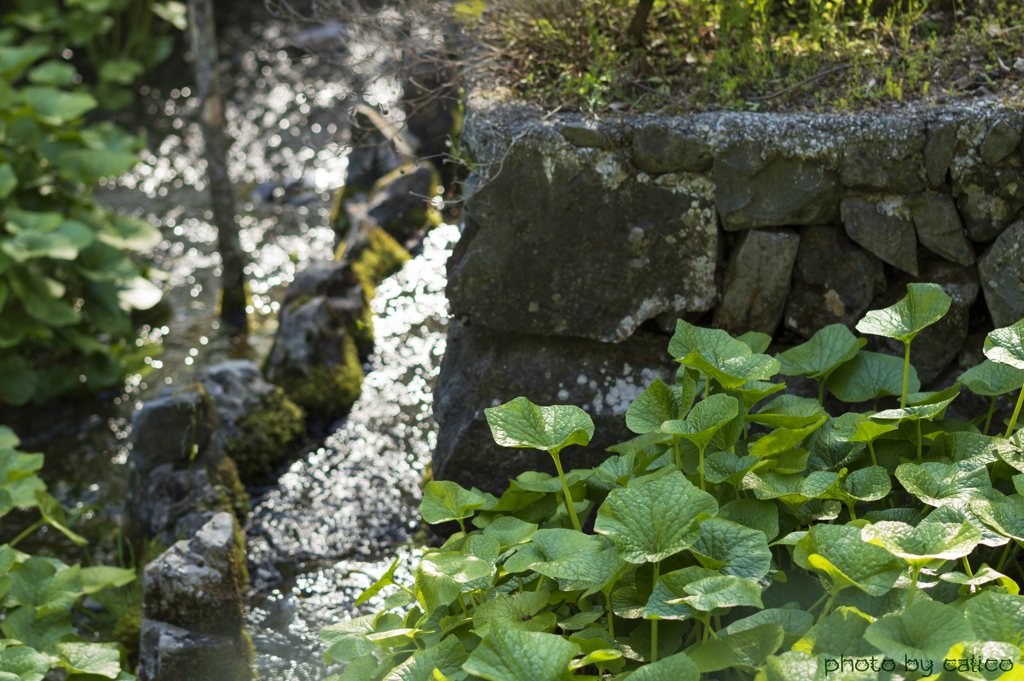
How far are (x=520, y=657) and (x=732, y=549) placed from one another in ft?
1.50

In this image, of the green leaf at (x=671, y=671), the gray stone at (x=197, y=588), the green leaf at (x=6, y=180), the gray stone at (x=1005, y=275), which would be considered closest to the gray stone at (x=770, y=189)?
the gray stone at (x=1005, y=275)

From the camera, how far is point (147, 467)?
3.04 metres

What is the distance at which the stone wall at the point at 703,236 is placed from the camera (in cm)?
212

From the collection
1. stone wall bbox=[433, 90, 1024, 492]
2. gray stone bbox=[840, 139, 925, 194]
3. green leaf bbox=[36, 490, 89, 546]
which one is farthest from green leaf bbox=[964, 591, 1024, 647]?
green leaf bbox=[36, 490, 89, 546]

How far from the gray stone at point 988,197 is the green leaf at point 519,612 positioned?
1.62m

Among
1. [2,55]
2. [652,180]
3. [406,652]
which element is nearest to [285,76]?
[2,55]

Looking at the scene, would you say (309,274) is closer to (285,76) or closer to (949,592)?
(949,592)

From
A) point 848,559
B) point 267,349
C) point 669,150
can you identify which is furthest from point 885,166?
point 267,349

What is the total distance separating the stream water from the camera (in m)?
2.80

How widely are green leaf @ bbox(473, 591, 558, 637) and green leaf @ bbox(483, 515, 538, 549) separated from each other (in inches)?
5.5

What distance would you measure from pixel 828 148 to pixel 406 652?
176 centimetres

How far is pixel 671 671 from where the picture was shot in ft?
3.97

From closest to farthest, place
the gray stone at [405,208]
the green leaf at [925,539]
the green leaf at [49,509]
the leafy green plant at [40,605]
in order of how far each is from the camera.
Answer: the green leaf at [925,539]
the leafy green plant at [40,605]
the green leaf at [49,509]
the gray stone at [405,208]

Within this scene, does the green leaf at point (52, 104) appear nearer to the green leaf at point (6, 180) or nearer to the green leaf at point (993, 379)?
the green leaf at point (6, 180)
